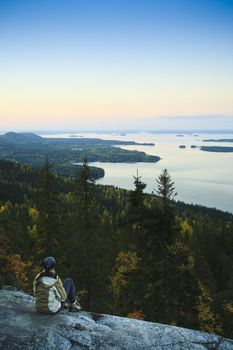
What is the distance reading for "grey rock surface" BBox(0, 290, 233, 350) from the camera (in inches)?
445

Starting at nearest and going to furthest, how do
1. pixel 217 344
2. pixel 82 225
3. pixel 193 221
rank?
1. pixel 217 344
2. pixel 82 225
3. pixel 193 221

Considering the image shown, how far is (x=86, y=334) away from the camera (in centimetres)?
1189

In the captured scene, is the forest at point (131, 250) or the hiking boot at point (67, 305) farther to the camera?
the forest at point (131, 250)

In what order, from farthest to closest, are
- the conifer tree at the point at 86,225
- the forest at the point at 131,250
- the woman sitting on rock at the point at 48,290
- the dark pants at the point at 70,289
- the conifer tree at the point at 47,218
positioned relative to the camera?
the conifer tree at the point at 47,218, the conifer tree at the point at 86,225, the forest at the point at 131,250, the dark pants at the point at 70,289, the woman sitting on rock at the point at 48,290

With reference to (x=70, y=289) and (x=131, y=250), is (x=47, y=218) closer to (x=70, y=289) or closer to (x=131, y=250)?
(x=131, y=250)

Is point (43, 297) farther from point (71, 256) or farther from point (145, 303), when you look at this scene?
point (71, 256)

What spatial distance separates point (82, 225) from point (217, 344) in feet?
69.5

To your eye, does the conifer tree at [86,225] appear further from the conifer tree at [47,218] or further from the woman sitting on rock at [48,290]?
the woman sitting on rock at [48,290]

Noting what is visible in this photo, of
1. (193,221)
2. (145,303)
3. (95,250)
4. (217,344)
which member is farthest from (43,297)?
(193,221)

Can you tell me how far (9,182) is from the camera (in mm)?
170375

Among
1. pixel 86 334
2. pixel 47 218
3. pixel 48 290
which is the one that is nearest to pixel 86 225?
pixel 47 218

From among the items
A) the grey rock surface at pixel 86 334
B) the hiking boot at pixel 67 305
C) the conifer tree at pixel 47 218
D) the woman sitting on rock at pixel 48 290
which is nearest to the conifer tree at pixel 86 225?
the conifer tree at pixel 47 218

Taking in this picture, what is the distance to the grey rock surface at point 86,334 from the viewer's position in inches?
445

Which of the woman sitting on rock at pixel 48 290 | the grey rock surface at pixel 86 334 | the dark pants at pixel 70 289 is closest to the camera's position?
the grey rock surface at pixel 86 334
